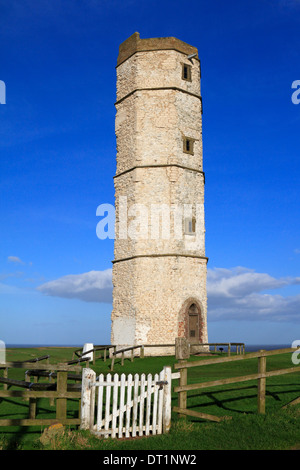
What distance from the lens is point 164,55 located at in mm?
29812

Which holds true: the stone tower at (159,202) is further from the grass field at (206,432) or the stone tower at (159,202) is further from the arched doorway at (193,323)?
the grass field at (206,432)

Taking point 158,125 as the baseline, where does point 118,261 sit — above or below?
below

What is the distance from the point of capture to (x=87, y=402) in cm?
764

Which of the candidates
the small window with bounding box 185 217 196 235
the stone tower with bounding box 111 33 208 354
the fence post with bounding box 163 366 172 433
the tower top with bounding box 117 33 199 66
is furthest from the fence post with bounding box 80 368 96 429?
the tower top with bounding box 117 33 199 66

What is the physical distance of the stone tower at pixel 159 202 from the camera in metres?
27.3

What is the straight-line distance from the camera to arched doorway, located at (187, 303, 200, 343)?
27969 millimetres

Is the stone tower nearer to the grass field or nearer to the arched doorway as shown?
the arched doorway

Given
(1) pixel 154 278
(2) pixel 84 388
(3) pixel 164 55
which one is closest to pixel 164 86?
(3) pixel 164 55

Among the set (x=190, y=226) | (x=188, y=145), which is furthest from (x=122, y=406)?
(x=188, y=145)

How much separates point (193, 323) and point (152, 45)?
1907cm

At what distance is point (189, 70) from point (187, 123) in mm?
4091

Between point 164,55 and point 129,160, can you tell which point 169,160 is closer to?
point 129,160

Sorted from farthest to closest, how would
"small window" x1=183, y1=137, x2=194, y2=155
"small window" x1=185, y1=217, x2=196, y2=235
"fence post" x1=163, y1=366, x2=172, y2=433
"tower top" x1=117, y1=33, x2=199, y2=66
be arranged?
1. "tower top" x1=117, y1=33, x2=199, y2=66
2. "small window" x1=183, y1=137, x2=194, y2=155
3. "small window" x1=185, y1=217, x2=196, y2=235
4. "fence post" x1=163, y1=366, x2=172, y2=433

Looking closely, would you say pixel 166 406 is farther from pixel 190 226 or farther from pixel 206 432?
pixel 190 226
